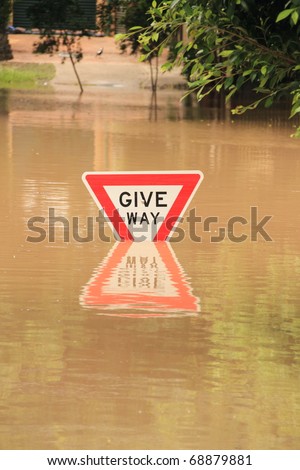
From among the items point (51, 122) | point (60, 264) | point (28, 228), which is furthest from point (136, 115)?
point (60, 264)

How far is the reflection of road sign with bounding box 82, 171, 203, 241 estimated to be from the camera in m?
12.3

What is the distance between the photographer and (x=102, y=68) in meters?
56.8

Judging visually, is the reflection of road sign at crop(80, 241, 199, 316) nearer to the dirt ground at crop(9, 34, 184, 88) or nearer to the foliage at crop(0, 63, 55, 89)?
the dirt ground at crop(9, 34, 184, 88)

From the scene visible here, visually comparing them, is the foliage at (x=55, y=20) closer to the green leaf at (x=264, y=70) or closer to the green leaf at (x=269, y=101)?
the green leaf at (x=269, y=101)

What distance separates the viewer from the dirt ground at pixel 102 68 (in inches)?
2156

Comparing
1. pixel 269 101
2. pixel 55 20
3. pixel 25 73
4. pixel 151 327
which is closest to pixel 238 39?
pixel 269 101

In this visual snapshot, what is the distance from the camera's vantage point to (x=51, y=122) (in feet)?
106

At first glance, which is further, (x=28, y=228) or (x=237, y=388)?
(x=28, y=228)

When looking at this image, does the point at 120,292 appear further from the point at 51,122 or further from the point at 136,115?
the point at 136,115

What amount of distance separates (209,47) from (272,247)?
438cm

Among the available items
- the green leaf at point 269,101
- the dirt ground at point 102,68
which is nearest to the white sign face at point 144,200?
the green leaf at point 269,101

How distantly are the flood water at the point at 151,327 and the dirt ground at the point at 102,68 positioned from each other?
34.3m

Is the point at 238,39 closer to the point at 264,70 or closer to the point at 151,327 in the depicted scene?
the point at 264,70

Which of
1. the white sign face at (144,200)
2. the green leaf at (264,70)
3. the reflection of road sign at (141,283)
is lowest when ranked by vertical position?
the reflection of road sign at (141,283)
